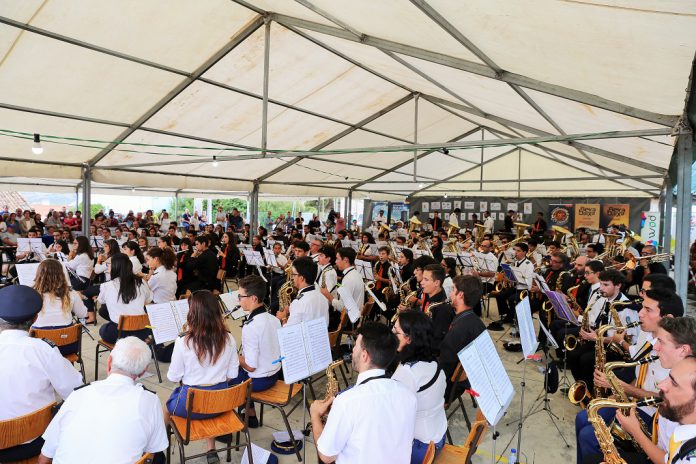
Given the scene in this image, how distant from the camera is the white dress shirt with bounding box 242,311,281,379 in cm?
379

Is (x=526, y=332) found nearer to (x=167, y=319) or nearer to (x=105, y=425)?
(x=105, y=425)

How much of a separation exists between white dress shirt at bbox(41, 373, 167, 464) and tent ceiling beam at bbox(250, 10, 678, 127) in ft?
17.6

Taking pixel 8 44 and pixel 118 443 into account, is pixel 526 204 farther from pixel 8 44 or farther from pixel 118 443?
pixel 118 443

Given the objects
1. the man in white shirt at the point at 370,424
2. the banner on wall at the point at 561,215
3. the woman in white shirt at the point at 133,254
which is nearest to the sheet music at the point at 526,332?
the man in white shirt at the point at 370,424

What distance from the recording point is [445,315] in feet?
14.6

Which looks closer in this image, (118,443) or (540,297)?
(118,443)

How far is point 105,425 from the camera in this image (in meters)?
2.07

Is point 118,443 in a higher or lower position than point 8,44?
lower

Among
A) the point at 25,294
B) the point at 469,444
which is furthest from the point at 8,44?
the point at 469,444

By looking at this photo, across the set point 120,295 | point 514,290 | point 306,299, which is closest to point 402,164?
point 514,290

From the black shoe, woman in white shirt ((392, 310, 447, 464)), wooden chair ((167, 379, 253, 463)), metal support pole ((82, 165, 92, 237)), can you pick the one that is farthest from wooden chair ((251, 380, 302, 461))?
metal support pole ((82, 165, 92, 237))

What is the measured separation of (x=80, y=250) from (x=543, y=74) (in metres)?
7.43

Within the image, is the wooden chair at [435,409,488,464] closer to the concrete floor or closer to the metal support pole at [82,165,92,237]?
the concrete floor

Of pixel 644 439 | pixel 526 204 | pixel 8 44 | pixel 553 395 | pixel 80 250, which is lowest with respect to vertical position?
pixel 553 395
